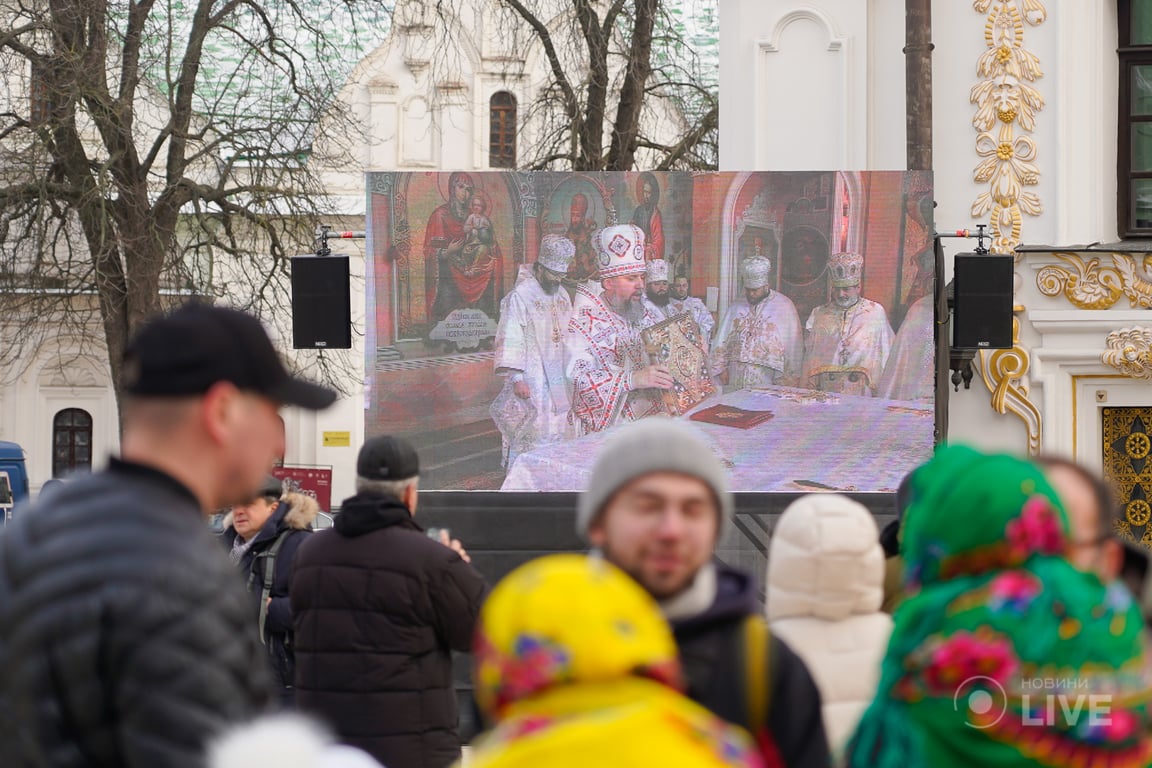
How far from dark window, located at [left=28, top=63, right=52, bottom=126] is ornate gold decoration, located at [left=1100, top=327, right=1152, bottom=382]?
12625 mm

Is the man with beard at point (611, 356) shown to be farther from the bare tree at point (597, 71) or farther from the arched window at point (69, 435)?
the arched window at point (69, 435)

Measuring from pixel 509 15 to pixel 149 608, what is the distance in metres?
18.8

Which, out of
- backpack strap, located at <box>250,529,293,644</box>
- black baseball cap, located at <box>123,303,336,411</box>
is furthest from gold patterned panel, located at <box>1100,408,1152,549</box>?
black baseball cap, located at <box>123,303,336,411</box>

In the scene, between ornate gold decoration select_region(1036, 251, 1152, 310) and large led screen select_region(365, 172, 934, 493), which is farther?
ornate gold decoration select_region(1036, 251, 1152, 310)

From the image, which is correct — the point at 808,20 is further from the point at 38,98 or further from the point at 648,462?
the point at 648,462

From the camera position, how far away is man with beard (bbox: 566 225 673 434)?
1305 cm

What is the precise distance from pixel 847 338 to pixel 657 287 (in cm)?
153

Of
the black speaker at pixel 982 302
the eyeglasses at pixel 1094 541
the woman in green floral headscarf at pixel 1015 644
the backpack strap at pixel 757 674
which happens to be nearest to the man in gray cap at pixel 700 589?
the backpack strap at pixel 757 674

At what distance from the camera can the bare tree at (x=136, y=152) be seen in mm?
20156

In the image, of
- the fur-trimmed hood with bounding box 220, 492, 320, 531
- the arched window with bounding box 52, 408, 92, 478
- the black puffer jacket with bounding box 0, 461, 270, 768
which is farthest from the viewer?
the arched window with bounding box 52, 408, 92, 478

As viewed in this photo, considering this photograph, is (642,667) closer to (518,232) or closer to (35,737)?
(35,737)

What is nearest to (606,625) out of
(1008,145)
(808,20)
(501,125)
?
(1008,145)

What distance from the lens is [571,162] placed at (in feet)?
66.5

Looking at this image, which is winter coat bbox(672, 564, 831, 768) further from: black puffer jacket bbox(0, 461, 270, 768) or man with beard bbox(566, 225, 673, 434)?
man with beard bbox(566, 225, 673, 434)
